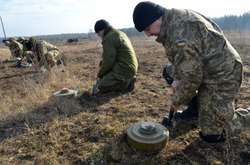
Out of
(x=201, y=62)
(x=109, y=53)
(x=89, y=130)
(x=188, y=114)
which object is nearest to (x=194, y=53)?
(x=201, y=62)

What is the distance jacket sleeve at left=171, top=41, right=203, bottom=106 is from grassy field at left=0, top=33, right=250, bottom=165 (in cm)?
76

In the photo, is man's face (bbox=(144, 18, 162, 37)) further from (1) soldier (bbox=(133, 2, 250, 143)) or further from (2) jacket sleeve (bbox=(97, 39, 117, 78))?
(2) jacket sleeve (bbox=(97, 39, 117, 78))

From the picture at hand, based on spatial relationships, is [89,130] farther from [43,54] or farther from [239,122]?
[43,54]

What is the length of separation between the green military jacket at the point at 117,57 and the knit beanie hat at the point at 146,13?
8.33 feet

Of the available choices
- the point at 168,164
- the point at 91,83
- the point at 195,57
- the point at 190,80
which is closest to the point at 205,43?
the point at 195,57

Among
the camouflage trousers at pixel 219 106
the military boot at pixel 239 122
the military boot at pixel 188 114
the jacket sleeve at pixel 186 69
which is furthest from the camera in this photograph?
the military boot at pixel 188 114

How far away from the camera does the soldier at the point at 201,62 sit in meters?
3.26

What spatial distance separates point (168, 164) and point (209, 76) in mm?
1092

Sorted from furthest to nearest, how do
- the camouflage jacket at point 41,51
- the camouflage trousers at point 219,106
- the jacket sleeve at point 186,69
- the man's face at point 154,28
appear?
the camouflage jacket at point 41,51
the camouflage trousers at point 219,106
the man's face at point 154,28
the jacket sleeve at point 186,69

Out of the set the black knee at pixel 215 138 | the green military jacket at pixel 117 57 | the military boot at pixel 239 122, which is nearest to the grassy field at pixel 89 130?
the black knee at pixel 215 138

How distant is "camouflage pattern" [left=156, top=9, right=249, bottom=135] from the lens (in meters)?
3.26

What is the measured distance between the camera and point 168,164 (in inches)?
136

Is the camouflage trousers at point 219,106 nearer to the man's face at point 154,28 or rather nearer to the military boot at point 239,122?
the military boot at point 239,122

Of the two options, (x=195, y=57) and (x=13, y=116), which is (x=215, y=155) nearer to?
(x=195, y=57)
